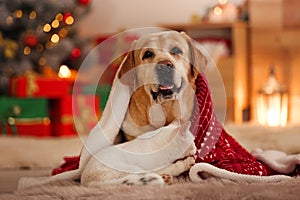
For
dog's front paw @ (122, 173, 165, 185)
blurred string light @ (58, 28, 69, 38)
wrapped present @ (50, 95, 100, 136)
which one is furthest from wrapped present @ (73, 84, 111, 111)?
dog's front paw @ (122, 173, 165, 185)

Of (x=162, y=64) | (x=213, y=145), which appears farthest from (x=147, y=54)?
(x=213, y=145)

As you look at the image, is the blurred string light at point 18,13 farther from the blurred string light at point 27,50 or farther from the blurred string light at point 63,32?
the blurred string light at point 63,32

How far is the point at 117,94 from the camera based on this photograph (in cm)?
116

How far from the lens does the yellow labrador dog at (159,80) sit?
1.10 metres

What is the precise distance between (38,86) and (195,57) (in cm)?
206

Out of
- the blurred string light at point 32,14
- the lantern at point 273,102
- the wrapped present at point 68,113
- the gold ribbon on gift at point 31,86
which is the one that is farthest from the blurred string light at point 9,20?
the lantern at point 273,102

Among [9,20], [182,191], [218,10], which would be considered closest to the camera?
[182,191]

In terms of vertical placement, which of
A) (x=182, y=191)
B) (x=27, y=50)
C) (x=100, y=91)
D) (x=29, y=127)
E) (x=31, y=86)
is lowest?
(x=29, y=127)

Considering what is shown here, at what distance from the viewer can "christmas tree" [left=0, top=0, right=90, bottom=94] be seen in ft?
10.4

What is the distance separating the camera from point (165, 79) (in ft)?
3.59

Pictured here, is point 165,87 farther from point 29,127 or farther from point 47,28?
point 47,28

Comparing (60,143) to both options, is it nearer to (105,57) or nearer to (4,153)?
(4,153)

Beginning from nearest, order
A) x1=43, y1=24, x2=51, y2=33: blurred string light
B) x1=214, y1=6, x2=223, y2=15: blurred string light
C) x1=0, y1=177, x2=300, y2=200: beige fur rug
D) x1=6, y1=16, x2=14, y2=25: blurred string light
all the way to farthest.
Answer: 1. x1=0, y1=177, x2=300, y2=200: beige fur rug
2. x1=6, y1=16, x2=14, y2=25: blurred string light
3. x1=43, y1=24, x2=51, y2=33: blurred string light
4. x1=214, y1=6, x2=223, y2=15: blurred string light

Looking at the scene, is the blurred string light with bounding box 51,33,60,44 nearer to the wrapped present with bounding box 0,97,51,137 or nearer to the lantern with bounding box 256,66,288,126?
the wrapped present with bounding box 0,97,51,137
